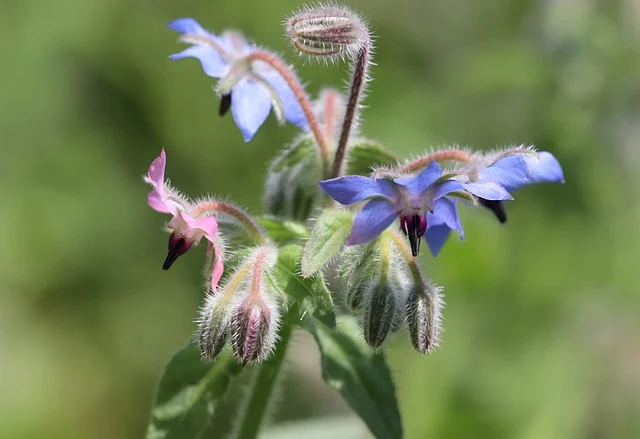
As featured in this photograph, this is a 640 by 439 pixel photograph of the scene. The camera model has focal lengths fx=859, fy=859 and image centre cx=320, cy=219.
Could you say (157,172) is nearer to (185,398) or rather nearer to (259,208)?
(185,398)

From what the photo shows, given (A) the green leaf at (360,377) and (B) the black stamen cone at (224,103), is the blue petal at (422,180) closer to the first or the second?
(A) the green leaf at (360,377)

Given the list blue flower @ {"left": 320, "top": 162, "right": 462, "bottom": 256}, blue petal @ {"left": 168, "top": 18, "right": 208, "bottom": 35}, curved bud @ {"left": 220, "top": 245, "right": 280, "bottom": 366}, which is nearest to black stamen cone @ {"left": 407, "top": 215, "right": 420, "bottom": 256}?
blue flower @ {"left": 320, "top": 162, "right": 462, "bottom": 256}

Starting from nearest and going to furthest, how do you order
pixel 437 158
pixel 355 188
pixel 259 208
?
pixel 355 188, pixel 437 158, pixel 259 208

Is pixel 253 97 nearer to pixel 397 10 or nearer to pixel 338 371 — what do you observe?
pixel 338 371

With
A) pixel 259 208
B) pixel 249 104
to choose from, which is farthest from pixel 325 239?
pixel 259 208

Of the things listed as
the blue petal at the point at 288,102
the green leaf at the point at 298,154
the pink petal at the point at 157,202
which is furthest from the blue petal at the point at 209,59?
the pink petal at the point at 157,202

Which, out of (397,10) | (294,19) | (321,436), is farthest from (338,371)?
(397,10)
